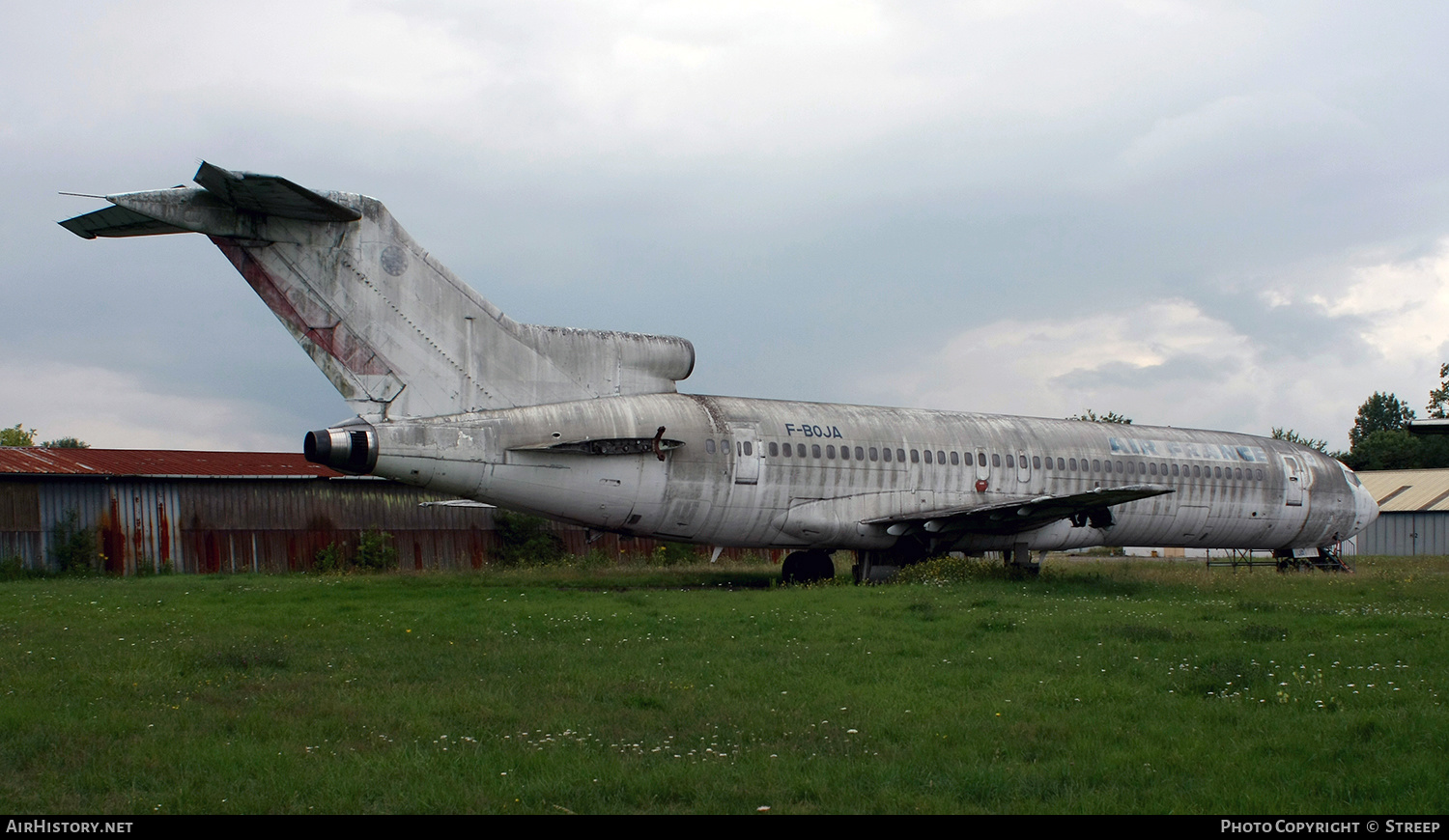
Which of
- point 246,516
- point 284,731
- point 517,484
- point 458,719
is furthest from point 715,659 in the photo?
point 246,516

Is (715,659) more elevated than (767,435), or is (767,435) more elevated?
(767,435)

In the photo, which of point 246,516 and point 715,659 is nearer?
point 715,659

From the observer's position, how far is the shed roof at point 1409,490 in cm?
5209

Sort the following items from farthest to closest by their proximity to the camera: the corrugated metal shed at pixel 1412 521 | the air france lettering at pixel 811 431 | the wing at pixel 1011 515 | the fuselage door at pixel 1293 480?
the corrugated metal shed at pixel 1412 521 → the fuselage door at pixel 1293 480 → the air france lettering at pixel 811 431 → the wing at pixel 1011 515

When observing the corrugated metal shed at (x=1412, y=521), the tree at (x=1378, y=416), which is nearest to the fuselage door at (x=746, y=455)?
the corrugated metal shed at (x=1412, y=521)

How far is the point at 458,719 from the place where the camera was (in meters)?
8.87

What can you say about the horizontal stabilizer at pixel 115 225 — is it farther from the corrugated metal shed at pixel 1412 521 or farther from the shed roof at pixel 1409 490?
the shed roof at pixel 1409 490

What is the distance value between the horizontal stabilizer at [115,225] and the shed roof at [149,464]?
1488cm

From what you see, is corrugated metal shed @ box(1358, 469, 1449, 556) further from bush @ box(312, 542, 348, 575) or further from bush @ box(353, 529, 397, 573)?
bush @ box(312, 542, 348, 575)

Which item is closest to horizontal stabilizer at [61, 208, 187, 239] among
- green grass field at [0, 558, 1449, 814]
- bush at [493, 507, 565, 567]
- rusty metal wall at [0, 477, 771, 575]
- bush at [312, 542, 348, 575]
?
green grass field at [0, 558, 1449, 814]

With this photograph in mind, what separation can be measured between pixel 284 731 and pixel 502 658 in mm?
3654

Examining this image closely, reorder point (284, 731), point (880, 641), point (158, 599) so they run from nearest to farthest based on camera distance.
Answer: point (284, 731)
point (880, 641)
point (158, 599)

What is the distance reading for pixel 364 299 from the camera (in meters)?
19.4

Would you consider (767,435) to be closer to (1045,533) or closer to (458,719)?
(1045,533)
